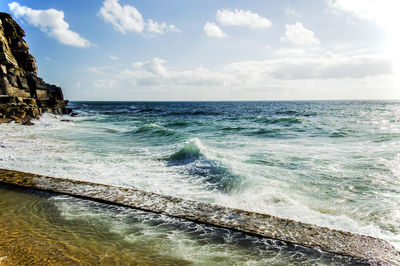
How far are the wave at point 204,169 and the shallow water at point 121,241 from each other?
125 inches

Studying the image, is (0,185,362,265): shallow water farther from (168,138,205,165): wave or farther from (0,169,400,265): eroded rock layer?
(168,138,205,165): wave

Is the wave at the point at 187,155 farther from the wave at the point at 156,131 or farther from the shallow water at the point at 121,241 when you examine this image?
the wave at the point at 156,131

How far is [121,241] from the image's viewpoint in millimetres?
2893

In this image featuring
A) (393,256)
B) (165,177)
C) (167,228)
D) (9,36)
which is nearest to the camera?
(393,256)

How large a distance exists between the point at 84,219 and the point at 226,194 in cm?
347

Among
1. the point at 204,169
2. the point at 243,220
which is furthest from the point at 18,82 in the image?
the point at 243,220

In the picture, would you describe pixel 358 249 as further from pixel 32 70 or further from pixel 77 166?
pixel 32 70

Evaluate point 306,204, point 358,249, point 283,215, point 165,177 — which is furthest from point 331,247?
point 165,177

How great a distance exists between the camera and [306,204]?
5293 millimetres

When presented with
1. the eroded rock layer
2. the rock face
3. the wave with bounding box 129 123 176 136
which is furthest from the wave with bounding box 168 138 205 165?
the rock face

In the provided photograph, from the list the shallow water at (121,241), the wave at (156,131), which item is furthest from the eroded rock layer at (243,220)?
the wave at (156,131)

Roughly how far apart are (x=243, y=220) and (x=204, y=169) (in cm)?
462

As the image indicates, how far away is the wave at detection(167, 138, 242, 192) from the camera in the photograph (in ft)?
21.6

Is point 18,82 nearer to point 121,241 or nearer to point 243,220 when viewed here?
point 121,241
